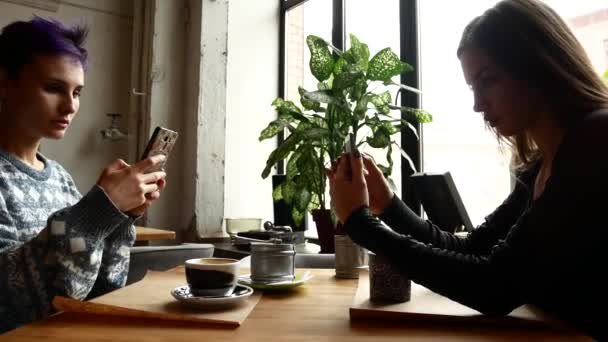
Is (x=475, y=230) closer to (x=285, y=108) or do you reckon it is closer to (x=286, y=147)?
(x=286, y=147)

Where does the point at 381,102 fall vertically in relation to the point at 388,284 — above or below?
above

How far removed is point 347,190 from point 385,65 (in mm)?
1117

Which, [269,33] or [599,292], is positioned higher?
[269,33]

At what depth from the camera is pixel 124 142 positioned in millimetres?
3414

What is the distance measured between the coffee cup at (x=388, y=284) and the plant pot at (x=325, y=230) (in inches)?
42.5

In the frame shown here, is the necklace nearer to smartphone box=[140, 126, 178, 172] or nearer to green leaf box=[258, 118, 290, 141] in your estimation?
smartphone box=[140, 126, 178, 172]

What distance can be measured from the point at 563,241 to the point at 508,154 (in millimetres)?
695

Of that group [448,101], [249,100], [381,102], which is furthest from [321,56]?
[249,100]

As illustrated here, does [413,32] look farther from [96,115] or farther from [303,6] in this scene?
[96,115]

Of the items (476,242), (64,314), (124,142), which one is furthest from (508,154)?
(124,142)

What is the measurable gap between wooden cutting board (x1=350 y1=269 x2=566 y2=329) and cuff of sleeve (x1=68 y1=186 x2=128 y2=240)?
1.63 feet

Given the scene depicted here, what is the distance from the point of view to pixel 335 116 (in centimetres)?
203

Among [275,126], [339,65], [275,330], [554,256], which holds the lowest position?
[275,330]

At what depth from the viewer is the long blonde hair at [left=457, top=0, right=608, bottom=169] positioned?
94cm
